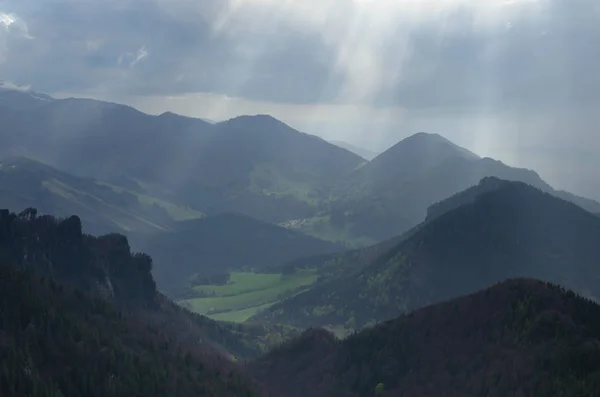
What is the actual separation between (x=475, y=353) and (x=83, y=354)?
90937mm

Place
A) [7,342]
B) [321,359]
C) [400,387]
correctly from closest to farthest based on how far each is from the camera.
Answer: [7,342]
[400,387]
[321,359]

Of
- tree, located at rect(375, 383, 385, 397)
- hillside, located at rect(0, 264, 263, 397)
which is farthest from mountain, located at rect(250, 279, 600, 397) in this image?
hillside, located at rect(0, 264, 263, 397)

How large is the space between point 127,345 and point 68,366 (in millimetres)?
27787

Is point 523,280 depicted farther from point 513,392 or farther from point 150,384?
point 150,384

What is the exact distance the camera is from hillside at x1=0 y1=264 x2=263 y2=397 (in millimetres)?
128250

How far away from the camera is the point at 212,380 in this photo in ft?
547

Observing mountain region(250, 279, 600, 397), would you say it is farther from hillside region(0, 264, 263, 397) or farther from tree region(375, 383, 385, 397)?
hillside region(0, 264, 263, 397)

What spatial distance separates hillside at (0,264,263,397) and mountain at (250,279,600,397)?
25010mm

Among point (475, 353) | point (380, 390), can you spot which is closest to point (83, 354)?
point (380, 390)

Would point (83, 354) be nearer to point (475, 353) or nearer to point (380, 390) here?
point (380, 390)

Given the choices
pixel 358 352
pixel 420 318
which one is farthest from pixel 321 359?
pixel 420 318

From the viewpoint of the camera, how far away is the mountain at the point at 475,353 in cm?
13638

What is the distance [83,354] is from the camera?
469 ft

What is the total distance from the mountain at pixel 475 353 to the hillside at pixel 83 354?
82.1ft
